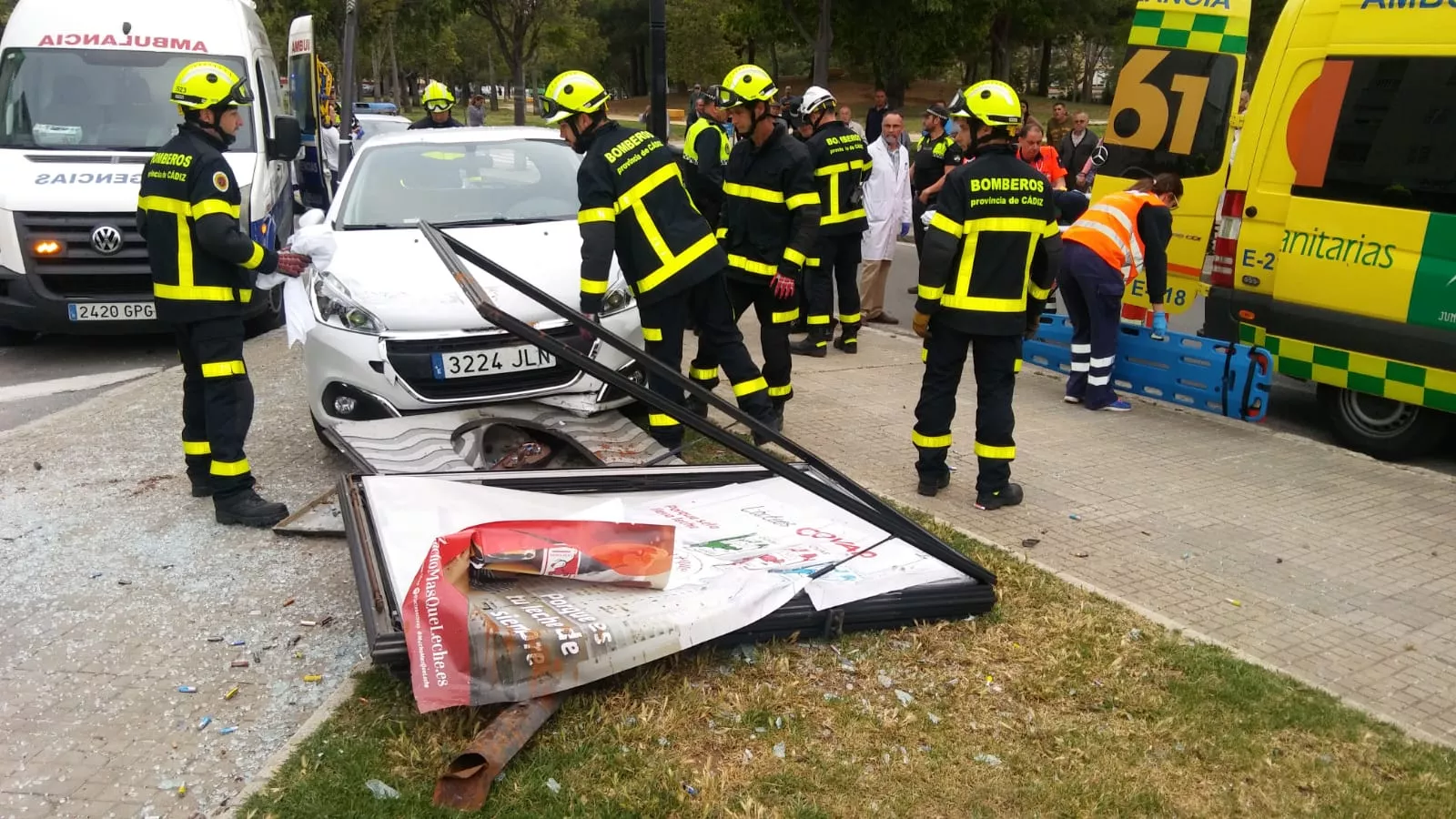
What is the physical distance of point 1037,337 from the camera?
26.8 feet

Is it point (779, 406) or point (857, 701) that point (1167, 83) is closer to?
point (779, 406)

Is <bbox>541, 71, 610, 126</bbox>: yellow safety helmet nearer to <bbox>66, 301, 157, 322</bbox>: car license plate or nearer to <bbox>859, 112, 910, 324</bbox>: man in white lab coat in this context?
<bbox>66, 301, 157, 322</bbox>: car license plate

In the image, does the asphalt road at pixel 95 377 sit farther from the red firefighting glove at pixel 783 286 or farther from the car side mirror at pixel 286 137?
the red firefighting glove at pixel 783 286

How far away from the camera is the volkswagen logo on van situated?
7863mm

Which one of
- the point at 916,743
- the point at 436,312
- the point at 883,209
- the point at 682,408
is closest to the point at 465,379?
the point at 436,312

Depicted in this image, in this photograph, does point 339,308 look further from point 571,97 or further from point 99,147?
point 99,147

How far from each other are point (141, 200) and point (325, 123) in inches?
527

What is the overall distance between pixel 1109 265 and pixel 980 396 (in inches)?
87.7

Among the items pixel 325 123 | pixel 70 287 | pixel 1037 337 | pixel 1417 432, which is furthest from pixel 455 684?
pixel 325 123

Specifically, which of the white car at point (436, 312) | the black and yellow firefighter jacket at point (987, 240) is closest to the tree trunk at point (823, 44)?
the white car at point (436, 312)

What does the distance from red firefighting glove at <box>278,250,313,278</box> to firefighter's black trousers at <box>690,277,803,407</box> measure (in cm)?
208

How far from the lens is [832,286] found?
8.37 m

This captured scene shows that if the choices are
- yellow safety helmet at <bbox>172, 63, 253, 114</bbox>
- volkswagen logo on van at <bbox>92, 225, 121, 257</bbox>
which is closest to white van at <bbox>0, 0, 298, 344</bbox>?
volkswagen logo on van at <bbox>92, 225, 121, 257</bbox>

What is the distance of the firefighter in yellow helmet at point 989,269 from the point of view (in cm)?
499
